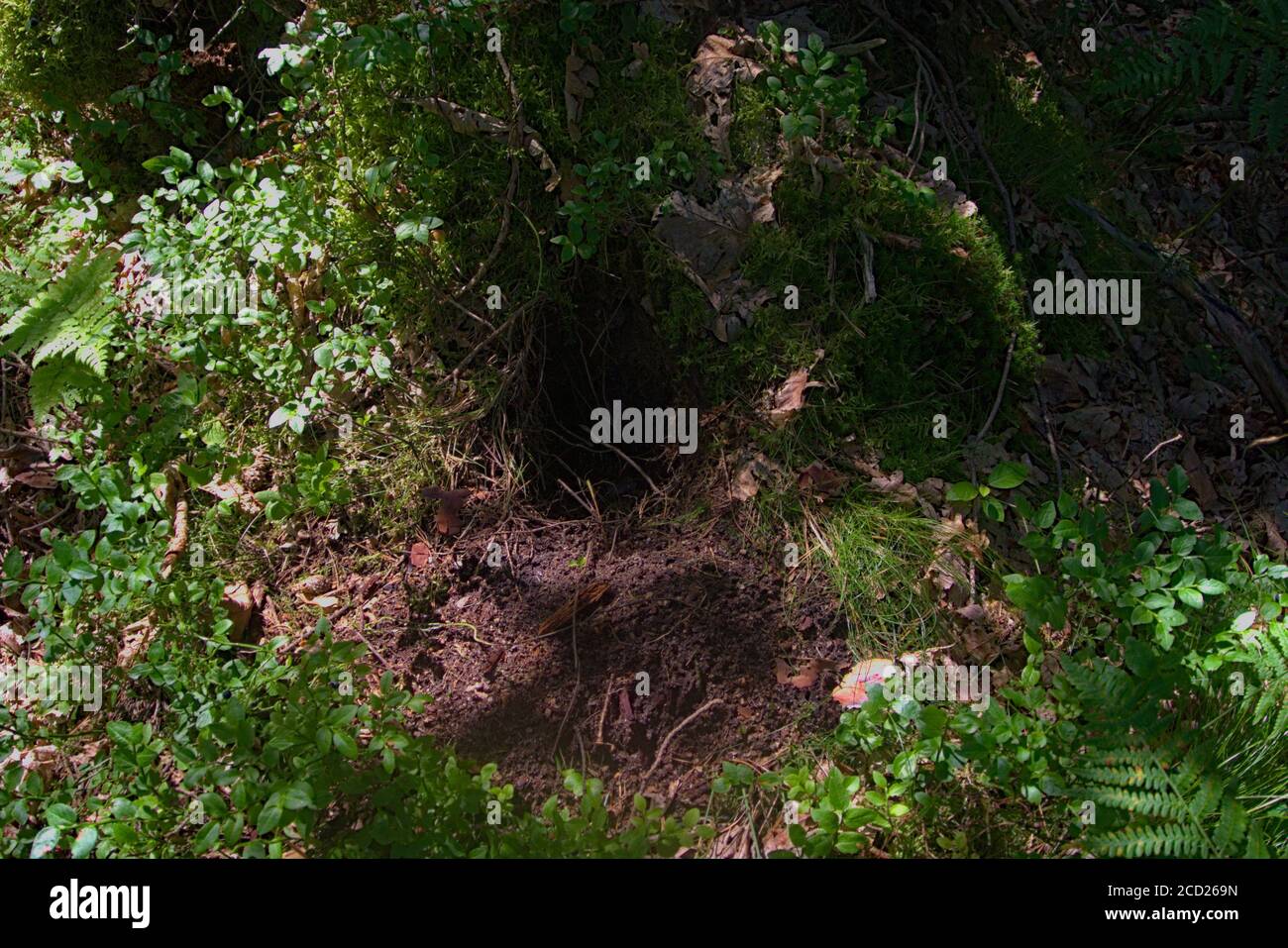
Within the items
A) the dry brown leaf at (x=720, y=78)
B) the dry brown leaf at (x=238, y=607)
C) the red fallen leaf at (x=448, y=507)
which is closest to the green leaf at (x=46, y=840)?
the dry brown leaf at (x=238, y=607)

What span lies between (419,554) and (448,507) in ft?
0.60

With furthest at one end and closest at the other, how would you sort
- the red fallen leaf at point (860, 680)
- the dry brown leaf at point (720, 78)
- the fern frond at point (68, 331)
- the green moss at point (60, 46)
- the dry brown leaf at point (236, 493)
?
the green moss at point (60, 46) < the dry brown leaf at point (720, 78) < the dry brown leaf at point (236, 493) < the fern frond at point (68, 331) < the red fallen leaf at point (860, 680)

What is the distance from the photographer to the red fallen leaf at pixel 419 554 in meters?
3.07

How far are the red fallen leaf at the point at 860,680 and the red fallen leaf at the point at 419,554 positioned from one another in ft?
4.56

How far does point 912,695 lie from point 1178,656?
685 millimetres

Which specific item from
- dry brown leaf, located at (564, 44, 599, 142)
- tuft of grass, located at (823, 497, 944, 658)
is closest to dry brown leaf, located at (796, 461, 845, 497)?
tuft of grass, located at (823, 497, 944, 658)

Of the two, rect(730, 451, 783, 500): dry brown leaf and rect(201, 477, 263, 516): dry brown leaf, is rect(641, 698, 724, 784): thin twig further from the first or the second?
rect(201, 477, 263, 516): dry brown leaf

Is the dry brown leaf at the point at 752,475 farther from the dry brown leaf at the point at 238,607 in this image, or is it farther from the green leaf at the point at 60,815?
the green leaf at the point at 60,815

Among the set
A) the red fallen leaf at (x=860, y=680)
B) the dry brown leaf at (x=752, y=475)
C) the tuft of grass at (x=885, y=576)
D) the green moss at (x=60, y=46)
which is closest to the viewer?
the red fallen leaf at (x=860, y=680)

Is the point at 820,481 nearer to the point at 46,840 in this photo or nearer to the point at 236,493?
the point at 236,493

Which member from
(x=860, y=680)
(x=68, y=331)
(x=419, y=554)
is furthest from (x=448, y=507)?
(x=860, y=680)

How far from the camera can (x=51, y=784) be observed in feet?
9.12

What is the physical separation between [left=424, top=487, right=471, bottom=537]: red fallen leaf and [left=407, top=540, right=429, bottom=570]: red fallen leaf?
0.25ft
